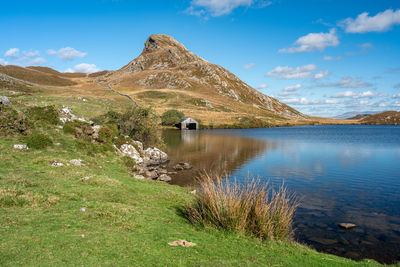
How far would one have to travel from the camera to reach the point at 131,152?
40.2 metres

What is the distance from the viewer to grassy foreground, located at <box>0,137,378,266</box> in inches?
353

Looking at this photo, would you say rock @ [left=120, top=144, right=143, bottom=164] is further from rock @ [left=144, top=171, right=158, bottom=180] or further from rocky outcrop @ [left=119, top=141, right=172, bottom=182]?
rock @ [left=144, top=171, right=158, bottom=180]

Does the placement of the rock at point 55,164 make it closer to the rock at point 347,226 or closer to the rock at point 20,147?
the rock at point 20,147

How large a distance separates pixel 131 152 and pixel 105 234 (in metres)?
30.3

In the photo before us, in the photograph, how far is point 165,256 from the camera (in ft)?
31.3

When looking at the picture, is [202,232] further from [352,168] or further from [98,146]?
[352,168]

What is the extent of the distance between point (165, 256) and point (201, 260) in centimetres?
130

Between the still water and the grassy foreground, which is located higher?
the grassy foreground

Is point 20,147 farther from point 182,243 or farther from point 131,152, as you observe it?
point 182,243

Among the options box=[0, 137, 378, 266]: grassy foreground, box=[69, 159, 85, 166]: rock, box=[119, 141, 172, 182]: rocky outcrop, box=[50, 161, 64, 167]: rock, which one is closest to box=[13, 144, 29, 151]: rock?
box=[69, 159, 85, 166]: rock

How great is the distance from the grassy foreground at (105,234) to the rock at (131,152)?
20.4 metres

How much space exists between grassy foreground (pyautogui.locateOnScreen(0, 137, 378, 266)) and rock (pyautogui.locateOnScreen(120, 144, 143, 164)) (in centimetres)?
2042

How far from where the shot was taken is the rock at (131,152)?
3900 centimetres

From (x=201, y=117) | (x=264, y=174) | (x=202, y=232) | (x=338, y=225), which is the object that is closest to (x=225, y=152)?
(x=264, y=174)
